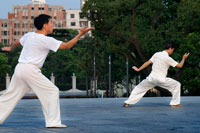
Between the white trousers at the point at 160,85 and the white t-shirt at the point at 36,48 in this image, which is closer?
the white t-shirt at the point at 36,48

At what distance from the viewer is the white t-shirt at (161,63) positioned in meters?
14.1

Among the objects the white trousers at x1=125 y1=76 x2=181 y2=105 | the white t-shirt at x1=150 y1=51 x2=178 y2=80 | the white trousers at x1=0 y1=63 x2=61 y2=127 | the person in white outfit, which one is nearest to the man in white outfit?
the white trousers at x1=0 y1=63 x2=61 y2=127

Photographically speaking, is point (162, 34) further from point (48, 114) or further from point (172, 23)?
point (48, 114)

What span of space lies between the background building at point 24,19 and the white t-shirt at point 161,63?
12870 cm

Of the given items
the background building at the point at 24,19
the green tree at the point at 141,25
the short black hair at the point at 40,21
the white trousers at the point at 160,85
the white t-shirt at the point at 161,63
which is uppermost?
the background building at the point at 24,19

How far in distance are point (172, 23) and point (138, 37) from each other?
2.35m

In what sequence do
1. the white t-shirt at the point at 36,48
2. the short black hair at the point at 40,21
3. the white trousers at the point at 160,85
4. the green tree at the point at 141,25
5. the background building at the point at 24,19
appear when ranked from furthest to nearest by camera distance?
the background building at the point at 24,19 → the green tree at the point at 141,25 → the white trousers at the point at 160,85 → the short black hair at the point at 40,21 → the white t-shirt at the point at 36,48

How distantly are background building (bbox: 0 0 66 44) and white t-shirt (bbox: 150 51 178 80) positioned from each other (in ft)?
422

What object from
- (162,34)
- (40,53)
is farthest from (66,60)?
(40,53)

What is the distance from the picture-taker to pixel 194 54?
35.2 m

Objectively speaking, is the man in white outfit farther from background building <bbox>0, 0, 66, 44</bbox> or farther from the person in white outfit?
background building <bbox>0, 0, 66, 44</bbox>

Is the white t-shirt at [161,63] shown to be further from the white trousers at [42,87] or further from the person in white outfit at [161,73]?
the white trousers at [42,87]

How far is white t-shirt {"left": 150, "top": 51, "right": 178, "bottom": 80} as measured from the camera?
14059 millimetres

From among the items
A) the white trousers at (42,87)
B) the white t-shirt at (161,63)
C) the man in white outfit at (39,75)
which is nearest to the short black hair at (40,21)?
the man in white outfit at (39,75)
